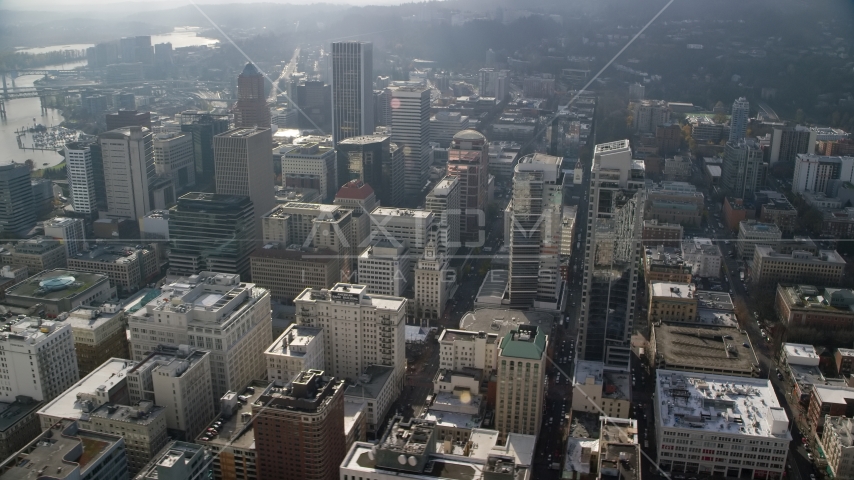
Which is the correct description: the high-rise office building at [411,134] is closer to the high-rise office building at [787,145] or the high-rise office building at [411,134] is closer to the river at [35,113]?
the high-rise office building at [787,145]

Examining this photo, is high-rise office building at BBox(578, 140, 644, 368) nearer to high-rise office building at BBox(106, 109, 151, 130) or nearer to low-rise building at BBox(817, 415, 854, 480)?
low-rise building at BBox(817, 415, 854, 480)

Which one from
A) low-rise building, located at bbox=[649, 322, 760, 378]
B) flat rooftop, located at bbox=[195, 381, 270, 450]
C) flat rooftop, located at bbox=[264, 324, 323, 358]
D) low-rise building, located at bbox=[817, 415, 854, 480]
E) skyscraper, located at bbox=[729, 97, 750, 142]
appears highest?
skyscraper, located at bbox=[729, 97, 750, 142]

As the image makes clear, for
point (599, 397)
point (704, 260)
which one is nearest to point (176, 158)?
point (704, 260)

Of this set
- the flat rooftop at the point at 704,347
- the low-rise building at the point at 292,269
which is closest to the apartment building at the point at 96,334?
the low-rise building at the point at 292,269

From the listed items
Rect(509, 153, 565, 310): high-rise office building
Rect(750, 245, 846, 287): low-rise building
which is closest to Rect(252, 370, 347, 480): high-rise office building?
Rect(509, 153, 565, 310): high-rise office building

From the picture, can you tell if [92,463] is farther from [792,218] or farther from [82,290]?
[792,218]
